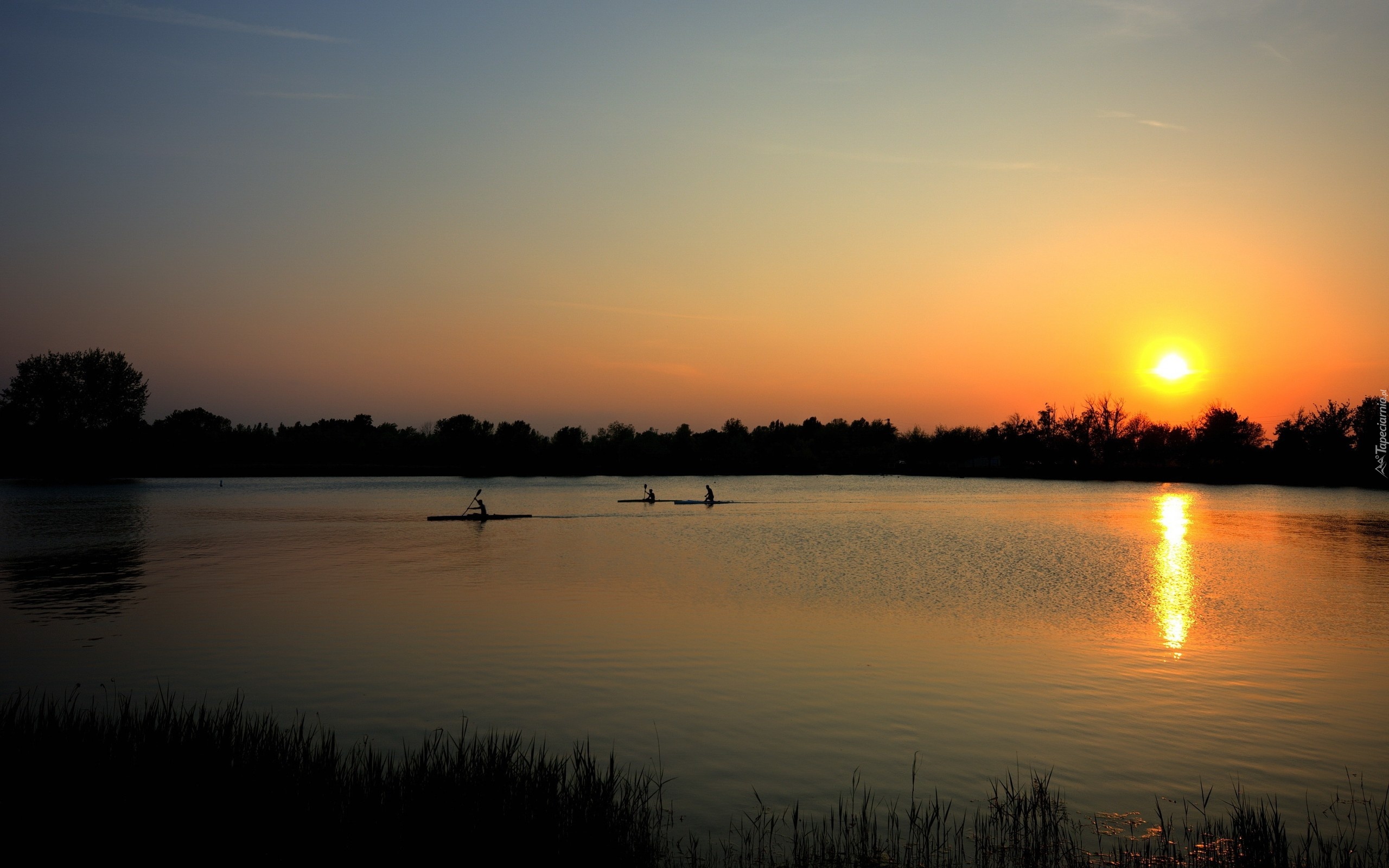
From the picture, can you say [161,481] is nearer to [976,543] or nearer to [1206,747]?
[976,543]

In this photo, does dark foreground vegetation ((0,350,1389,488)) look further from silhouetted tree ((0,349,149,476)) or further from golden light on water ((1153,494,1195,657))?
golden light on water ((1153,494,1195,657))

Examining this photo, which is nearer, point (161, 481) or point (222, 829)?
point (222, 829)

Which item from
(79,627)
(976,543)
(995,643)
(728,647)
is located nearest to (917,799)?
(728,647)

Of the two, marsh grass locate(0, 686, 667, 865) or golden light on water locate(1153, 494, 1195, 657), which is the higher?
marsh grass locate(0, 686, 667, 865)

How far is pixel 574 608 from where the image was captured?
1989 centimetres

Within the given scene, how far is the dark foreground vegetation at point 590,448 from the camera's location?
11100cm

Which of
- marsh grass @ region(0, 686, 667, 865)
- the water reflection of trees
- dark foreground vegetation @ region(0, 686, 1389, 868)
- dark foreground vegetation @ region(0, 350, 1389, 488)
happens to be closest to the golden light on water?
dark foreground vegetation @ region(0, 686, 1389, 868)

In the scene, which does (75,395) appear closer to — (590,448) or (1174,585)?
(590,448)

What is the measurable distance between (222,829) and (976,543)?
34.6 metres

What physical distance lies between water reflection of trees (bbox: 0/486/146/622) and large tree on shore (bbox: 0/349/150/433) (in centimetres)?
6601

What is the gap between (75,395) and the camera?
114062mm

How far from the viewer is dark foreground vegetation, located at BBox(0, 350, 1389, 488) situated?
111m

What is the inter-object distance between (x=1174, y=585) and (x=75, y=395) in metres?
132

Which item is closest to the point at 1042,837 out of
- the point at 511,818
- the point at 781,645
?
the point at 511,818
